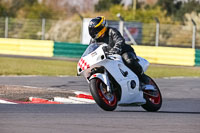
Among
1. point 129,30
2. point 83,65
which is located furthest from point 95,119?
point 129,30

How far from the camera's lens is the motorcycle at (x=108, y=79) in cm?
898

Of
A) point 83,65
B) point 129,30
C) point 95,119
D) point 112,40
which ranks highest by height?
point 129,30

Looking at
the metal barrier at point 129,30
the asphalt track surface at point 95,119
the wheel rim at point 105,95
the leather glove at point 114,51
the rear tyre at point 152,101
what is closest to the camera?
the asphalt track surface at point 95,119

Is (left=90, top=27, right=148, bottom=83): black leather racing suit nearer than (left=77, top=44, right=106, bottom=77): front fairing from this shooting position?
No

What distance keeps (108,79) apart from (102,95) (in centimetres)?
28

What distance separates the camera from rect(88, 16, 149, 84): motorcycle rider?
944 cm

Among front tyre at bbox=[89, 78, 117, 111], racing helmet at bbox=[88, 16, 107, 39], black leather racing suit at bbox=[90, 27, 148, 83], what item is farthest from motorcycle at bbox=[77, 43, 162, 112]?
racing helmet at bbox=[88, 16, 107, 39]

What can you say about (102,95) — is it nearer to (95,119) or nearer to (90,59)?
(90,59)

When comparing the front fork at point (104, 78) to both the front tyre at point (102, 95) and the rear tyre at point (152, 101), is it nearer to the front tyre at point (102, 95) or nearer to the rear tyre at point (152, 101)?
the front tyre at point (102, 95)

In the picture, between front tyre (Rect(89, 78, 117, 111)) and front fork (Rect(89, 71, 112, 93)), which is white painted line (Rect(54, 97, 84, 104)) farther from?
front fork (Rect(89, 71, 112, 93))

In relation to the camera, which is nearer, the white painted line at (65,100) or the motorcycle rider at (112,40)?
the motorcycle rider at (112,40)

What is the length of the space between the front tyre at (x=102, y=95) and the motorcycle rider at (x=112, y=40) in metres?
0.65

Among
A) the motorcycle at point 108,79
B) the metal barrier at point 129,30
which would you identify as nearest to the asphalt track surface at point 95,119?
the motorcycle at point 108,79

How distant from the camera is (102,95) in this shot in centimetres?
902
